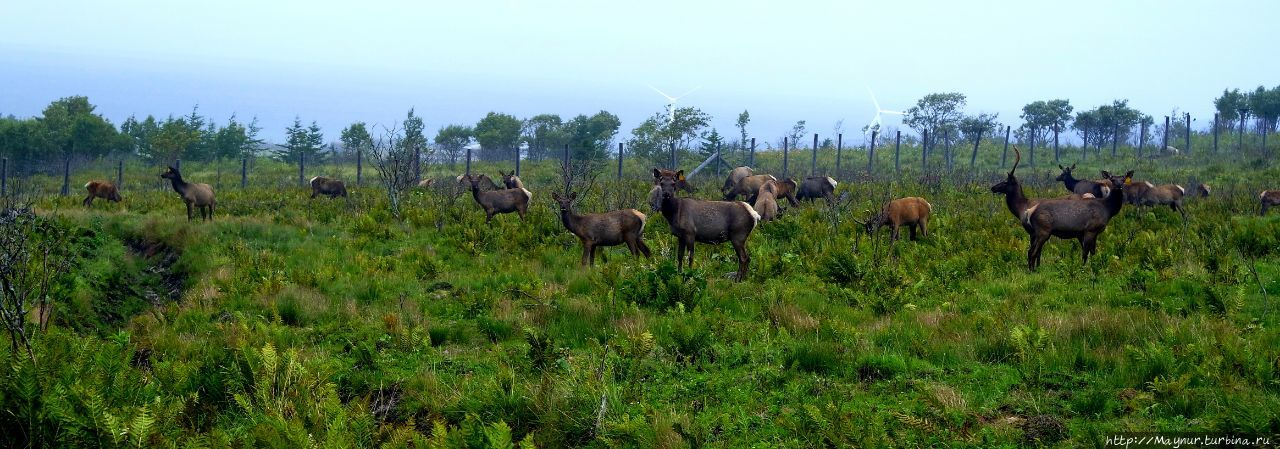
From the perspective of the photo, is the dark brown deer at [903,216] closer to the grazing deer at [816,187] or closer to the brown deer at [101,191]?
the grazing deer at [816,187]

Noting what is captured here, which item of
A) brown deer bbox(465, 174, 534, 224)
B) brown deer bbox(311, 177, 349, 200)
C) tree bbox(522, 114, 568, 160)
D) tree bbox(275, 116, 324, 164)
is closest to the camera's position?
brown deer bbox(465, 174, 534, 224)

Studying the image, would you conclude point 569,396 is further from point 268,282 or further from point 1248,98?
point 1248,98

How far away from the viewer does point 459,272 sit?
12.2 m

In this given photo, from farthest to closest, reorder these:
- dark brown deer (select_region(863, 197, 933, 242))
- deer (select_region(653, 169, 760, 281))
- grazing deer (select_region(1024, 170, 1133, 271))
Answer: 1. dark brown deer (select_region(863, 197, 933, 242))
2. deer (select_region(653, 169, 760, 281))
3. grazing deer (select_region(1024, 170, 1133, 271))

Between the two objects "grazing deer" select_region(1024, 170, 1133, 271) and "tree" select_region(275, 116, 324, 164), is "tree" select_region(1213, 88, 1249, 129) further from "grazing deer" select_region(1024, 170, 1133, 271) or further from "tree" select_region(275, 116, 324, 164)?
"tree" select_region(275, 116, 324, 164)

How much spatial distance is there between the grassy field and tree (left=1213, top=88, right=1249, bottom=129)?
178 feet

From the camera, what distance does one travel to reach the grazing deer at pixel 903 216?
14.5 metres

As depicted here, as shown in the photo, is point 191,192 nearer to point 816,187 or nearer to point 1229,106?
point 816,187

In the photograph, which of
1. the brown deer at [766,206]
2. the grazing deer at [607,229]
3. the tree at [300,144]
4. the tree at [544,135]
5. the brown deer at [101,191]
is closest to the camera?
the grazing deer at [607,229]

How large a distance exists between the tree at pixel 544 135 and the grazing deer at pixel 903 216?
58969mm

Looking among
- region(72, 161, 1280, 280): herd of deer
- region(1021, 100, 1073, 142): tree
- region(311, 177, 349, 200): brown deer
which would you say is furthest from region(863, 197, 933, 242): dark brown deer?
region(1021, 100, 1073, 142): tree

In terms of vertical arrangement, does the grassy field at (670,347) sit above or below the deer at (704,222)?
below

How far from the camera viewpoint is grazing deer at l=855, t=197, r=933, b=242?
14.5 meters

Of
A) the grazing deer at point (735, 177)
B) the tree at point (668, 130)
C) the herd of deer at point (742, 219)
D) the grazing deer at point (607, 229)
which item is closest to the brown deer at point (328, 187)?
the grazing deer at point (735, 177)
